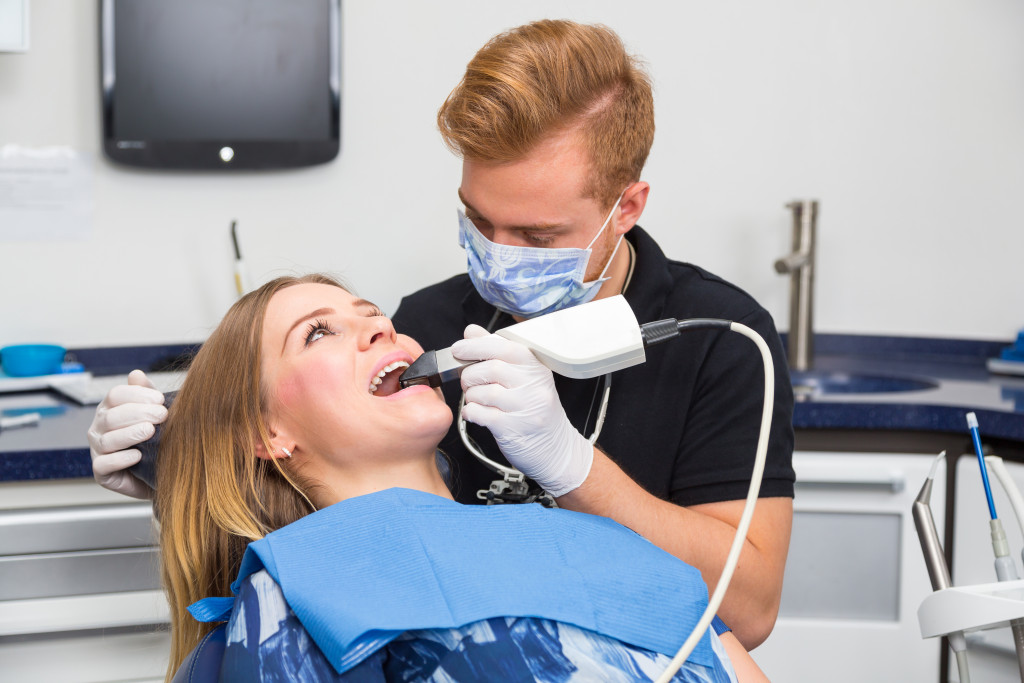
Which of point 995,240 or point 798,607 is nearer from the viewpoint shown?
point 798,607

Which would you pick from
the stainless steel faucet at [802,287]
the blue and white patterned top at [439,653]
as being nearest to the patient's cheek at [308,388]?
the blue and white patterned top at [439,653]

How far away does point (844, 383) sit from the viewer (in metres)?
2.29

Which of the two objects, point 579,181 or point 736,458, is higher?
point 579,181

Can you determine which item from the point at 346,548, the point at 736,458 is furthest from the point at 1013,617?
the point at 346,548

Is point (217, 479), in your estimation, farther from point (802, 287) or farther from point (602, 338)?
point (802, 287)

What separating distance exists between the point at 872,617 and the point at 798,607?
0.15 meters

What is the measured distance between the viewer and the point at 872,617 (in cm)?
189

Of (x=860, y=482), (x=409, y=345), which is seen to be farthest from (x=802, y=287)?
(x=409, y=345)

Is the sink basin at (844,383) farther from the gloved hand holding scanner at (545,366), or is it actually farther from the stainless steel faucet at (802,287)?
the gloved hand holding scanner at (545,366)

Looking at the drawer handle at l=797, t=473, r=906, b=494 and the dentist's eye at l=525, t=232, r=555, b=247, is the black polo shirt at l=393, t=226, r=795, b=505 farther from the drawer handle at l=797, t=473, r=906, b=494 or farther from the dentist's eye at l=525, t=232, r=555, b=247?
the drawer handle at l=797, t=473, r=906, b=494

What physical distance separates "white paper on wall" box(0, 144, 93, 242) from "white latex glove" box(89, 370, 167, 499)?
109cm

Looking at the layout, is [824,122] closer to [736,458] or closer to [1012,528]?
[1012,528]

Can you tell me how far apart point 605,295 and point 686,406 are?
8.9 inches

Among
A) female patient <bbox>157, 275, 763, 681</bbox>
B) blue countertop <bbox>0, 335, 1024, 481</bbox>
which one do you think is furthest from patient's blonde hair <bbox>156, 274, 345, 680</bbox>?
blue countertop <bbox>0, 335, 1024, 481</bbox>
